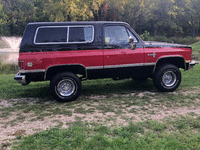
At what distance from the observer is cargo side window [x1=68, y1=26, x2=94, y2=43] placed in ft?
18.9

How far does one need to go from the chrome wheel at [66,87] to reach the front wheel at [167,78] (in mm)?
2572

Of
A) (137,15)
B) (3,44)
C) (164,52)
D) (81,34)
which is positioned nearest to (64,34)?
(81,34)

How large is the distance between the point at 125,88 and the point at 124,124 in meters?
3.06

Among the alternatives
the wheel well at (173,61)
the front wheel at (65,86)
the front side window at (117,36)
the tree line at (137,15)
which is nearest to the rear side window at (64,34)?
the front side window at (117,36)

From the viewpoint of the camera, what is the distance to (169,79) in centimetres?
669

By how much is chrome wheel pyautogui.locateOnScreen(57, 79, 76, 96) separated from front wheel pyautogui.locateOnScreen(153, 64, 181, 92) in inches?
101

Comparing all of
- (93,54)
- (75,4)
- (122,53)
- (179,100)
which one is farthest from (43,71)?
(75,4)

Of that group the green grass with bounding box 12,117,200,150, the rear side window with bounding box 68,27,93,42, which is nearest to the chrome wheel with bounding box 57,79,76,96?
the rear side window with bounding box 68,27,93,42

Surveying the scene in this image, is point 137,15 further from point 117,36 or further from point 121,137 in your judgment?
point 121,137

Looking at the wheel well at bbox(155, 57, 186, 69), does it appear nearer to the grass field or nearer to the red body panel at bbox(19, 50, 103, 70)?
the grass field

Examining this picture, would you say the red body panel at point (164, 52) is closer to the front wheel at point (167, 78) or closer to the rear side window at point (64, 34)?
the front wheel at point (167, 78)

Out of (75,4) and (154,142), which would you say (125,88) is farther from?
A: (75,4)

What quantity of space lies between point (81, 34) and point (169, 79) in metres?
3.13

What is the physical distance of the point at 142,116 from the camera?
463cm
